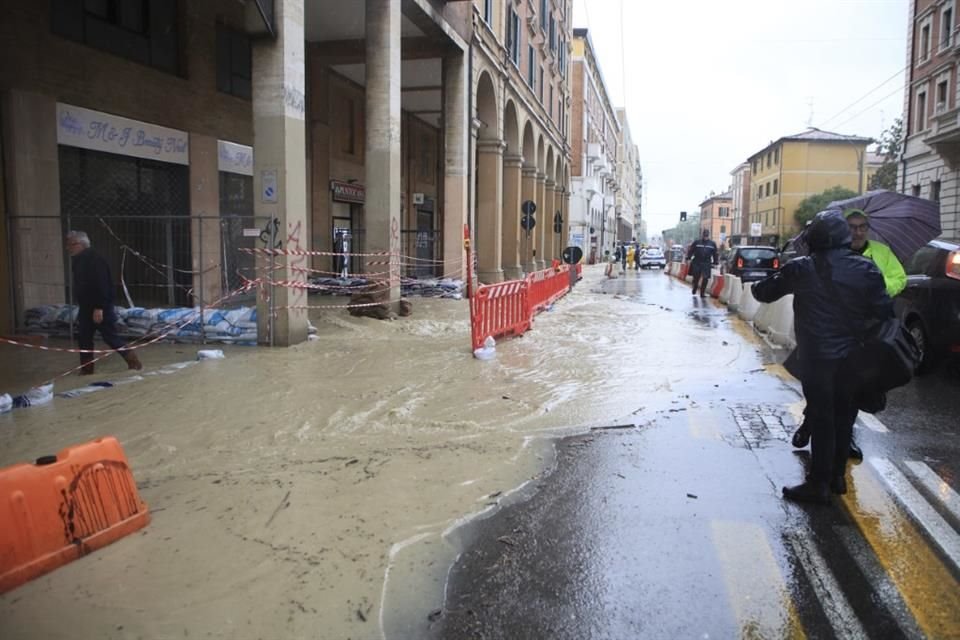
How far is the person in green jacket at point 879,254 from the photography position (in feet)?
17.3

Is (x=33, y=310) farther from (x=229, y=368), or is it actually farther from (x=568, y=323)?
(x=568, y=323)

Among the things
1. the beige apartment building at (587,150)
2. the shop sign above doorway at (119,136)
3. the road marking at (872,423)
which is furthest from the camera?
the beige apartment building at (587,150)

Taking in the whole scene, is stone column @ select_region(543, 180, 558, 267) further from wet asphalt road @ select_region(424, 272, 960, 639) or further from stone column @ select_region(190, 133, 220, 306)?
wet asphalt road @ select_region(424, 272, 960, 639)

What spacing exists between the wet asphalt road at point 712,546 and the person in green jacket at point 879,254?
4.35 feet

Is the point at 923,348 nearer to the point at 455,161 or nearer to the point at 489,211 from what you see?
the point at 455,161

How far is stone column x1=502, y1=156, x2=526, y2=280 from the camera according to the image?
28.4 m

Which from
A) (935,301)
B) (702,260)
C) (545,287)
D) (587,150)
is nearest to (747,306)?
(545,287)

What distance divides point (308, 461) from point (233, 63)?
523 inches

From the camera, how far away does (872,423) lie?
6.42 meters

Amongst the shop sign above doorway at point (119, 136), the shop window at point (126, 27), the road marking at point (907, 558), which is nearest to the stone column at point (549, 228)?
the shop sign above doorway at point (119, 136)

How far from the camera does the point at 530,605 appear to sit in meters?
3.21

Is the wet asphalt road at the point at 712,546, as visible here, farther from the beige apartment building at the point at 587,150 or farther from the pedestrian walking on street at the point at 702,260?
the beige apartment building at the point at 587,150

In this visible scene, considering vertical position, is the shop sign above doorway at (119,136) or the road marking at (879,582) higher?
the shop sign above doorway at (119,136)

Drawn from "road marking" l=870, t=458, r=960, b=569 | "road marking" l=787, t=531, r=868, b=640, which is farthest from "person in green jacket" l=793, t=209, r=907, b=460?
"road marking" l=787, t=531, r=868, b=640
